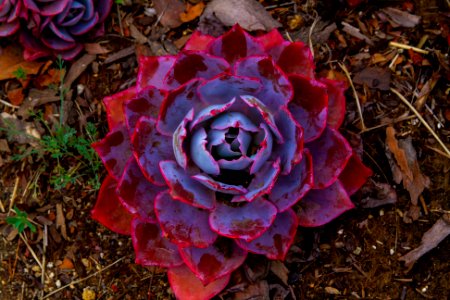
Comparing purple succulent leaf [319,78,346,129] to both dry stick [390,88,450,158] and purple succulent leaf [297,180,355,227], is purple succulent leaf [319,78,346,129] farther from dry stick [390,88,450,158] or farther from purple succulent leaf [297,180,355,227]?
dry stick [390,88,450,158]

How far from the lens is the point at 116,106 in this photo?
5.73ft

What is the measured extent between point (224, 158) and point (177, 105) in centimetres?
21

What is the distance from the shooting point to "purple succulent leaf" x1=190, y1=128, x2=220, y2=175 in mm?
1464

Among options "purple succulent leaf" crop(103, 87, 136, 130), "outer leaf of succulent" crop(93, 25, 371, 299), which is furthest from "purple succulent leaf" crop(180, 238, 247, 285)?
"purple succulent leaf" crop(103, 87, 136, 130)

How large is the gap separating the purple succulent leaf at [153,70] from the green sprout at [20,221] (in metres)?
0.73

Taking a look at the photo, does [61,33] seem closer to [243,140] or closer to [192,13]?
[192,13]

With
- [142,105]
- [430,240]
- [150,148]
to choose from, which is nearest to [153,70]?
[142,105]

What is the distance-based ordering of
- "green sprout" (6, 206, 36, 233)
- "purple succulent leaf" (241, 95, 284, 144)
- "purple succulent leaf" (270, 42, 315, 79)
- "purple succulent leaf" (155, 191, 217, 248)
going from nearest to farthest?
"purple succulent leaf" (241, 95, 284, 144) → "purple succulent leaf" (155, 191, 217, 248) → "purple succulent leaf" (270, 42, 315, 79) → "green sprout" (6, 206, 36, 233)

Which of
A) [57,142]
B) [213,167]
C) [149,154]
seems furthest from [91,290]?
[213,167]

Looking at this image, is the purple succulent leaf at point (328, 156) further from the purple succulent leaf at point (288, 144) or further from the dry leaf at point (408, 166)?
the dry leaf at point (408, 166)

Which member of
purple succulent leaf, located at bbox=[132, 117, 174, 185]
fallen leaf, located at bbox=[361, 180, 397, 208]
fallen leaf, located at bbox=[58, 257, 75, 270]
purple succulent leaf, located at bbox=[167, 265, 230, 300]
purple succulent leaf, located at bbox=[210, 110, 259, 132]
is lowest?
fallen leaf, located at bbox=[58, 257, 75, 270]

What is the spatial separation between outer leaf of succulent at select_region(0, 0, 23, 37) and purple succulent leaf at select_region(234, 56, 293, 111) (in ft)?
3.11

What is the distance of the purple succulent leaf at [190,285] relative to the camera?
1.70 metres

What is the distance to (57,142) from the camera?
202cm
